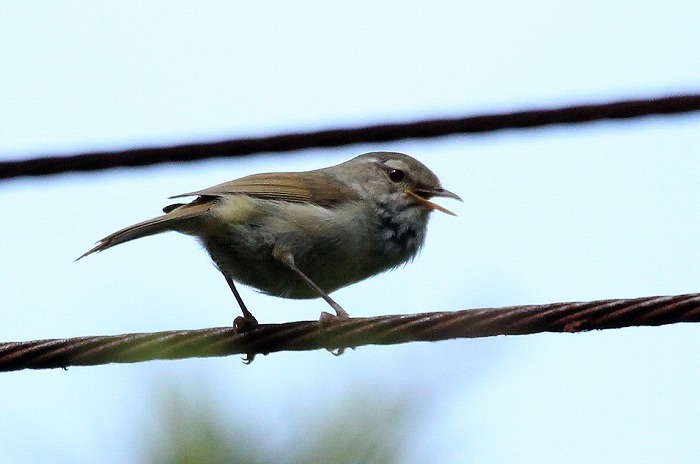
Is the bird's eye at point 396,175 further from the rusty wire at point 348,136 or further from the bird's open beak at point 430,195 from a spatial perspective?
the rusty wire at point 348,136

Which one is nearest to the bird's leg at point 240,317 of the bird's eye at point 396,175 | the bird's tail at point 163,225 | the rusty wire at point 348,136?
the bird's tail at point 163,225

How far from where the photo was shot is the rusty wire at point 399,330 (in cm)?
331

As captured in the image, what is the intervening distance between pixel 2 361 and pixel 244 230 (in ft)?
6.88

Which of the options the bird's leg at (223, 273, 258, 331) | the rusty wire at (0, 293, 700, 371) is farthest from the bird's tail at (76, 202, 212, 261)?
the rusty wire at (0, 293, 700, 371)

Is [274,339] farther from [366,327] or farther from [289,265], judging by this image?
[289,265]

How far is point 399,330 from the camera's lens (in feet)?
11.8

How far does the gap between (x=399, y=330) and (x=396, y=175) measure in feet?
9.07

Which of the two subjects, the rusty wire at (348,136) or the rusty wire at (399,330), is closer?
the rusty wire at (399,330)

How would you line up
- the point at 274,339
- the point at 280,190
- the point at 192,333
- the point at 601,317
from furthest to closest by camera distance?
the point at 280,190
the point at 274,339
the point at 192,333
the point at 601,317

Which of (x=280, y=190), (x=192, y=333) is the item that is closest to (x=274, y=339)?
(x=192, y=333)

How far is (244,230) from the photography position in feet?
17.9

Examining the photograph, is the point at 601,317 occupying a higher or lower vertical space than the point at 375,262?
higher

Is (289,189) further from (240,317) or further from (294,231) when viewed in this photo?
(240,317)

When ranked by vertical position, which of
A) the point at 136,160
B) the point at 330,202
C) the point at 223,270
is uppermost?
the point at 136,160
